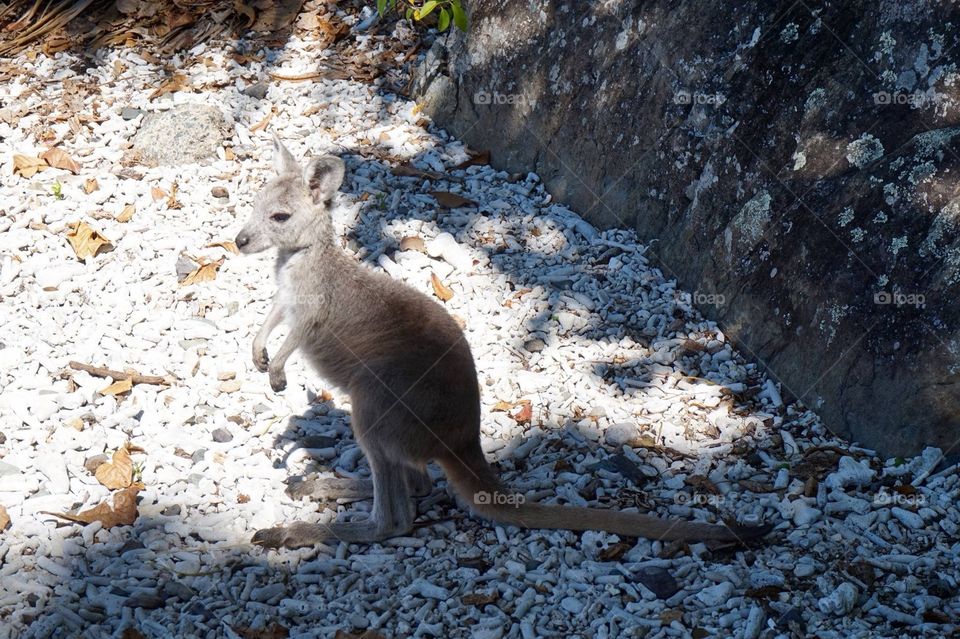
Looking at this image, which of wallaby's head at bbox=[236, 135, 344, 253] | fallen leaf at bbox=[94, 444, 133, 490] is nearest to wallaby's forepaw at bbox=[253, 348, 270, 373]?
wallaby's head at bbox=[236, 135, 344, 253]

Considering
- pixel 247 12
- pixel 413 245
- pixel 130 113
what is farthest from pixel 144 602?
pixel 247 12

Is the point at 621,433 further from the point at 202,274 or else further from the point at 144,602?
the point at 202,274

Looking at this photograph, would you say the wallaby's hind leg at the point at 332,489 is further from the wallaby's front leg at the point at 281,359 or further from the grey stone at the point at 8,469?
the grey stone at the point at 8,469

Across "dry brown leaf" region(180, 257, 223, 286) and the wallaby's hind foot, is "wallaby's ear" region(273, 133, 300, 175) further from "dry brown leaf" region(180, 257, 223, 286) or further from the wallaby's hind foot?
the wallaby's hind foot

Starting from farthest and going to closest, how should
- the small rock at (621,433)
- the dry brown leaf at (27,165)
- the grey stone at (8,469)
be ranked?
the dry brown leaf at (27,165), the small rock at (621,433), the grey stone at (8,469)

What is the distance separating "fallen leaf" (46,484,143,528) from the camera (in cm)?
415

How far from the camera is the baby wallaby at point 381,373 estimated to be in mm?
3996

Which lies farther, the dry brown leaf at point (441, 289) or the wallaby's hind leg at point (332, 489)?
the dry brown leaf at point (441, 289)

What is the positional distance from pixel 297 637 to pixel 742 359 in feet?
8.61

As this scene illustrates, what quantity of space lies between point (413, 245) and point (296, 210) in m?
1.34

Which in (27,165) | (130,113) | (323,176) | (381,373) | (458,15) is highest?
(458,15)

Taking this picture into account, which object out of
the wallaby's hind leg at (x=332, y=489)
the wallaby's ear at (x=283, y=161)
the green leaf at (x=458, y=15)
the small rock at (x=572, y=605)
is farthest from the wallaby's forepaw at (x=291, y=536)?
the green leaf at (x=458, y=15)

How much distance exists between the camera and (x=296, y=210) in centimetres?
459

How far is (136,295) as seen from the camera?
5488mm
